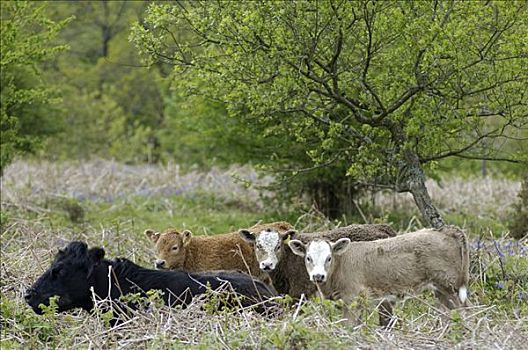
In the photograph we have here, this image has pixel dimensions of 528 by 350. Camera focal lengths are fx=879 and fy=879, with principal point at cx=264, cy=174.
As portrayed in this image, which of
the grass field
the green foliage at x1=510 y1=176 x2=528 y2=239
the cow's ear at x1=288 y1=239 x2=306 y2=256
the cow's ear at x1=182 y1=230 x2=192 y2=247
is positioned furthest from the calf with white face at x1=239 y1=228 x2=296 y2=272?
the green foliage at x1=510 y1=176 x2=528 y2=239

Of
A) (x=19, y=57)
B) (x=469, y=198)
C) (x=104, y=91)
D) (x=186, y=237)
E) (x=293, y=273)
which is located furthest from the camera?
(x=104, y=91)

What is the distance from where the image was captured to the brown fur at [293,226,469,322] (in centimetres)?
969

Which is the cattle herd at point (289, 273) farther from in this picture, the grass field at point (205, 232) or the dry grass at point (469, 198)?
the dry grass at point (469, 198)

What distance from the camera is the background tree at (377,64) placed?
1148cm

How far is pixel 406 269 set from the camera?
967cm

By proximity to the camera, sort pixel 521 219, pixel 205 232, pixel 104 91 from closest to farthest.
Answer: pixel 205 232 < pixel 521 219 < pixel 104 91

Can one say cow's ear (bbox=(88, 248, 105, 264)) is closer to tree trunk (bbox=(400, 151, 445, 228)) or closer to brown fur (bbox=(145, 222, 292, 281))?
brown fur (bbox=(145, 222, 292, 281))

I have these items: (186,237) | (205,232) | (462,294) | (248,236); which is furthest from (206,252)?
(462,294)

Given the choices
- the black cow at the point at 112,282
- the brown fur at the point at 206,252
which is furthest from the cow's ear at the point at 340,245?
the brown fur at the point at 206,252

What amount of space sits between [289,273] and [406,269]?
1406 millimetres

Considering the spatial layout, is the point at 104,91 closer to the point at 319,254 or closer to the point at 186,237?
the point at 186,237

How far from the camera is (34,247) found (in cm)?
1291

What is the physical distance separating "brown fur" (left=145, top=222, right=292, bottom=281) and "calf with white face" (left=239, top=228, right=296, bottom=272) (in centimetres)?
64

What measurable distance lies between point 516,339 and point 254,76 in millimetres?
5795
